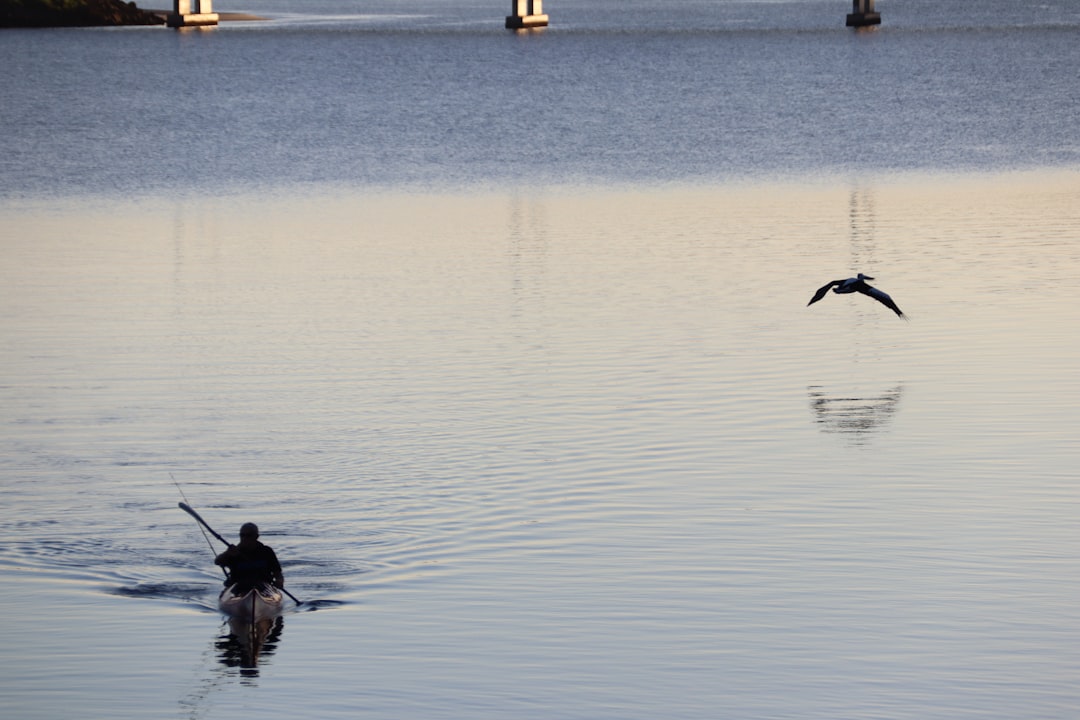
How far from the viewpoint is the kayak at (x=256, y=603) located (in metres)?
19.6

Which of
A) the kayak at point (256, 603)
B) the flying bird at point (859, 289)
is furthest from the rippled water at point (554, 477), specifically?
the flying bird at point (859, 289)

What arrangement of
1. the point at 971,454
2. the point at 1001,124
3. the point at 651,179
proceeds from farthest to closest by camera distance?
the point at 1001,124 → the point at 651,179 → the point at 971,454

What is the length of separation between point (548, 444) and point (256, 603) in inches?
301

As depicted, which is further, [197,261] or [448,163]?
[448,163]

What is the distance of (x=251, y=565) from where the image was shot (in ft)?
64.5

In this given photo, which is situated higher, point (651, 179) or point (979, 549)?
point (651, 179)

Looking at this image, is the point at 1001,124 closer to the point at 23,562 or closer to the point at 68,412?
the point at 68,412

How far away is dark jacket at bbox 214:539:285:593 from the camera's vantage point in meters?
19.6

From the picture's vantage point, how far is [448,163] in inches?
2985

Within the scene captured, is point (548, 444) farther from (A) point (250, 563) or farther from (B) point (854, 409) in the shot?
(A) point (250, 563)

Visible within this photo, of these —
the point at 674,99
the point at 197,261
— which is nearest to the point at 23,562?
the point at 197,261

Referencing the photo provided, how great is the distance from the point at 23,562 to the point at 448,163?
54946 mm

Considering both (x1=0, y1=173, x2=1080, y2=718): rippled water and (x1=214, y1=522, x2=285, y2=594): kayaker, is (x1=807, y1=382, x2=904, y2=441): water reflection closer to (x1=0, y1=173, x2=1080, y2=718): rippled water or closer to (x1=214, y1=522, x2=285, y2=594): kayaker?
(x1=0, y1=173, x2=1080, y2=718): rippled water

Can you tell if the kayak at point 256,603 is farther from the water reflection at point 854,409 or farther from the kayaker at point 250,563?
the water reflection at point 854,409
